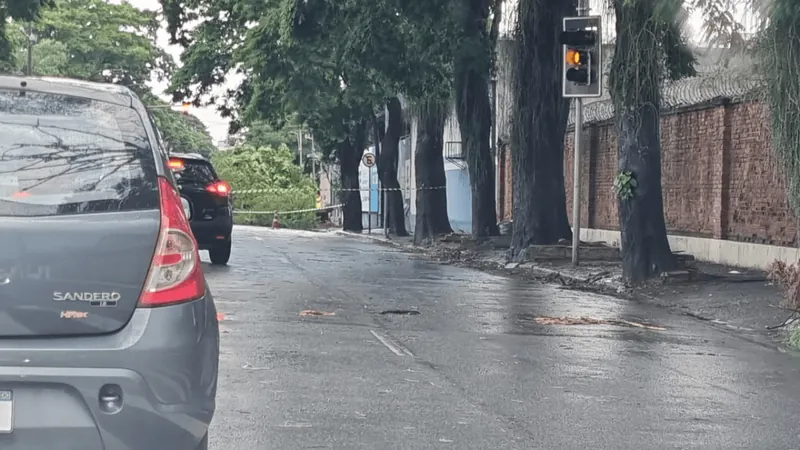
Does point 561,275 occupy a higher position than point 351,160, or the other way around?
point 351,160

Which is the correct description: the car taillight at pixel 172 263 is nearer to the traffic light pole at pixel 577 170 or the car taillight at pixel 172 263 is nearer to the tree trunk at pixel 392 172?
A: the traffic light pole at pixel 577 170

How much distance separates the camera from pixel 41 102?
4.89m

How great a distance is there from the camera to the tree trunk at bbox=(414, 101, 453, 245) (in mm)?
32344

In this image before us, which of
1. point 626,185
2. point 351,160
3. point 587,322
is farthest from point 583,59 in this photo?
point 351,160

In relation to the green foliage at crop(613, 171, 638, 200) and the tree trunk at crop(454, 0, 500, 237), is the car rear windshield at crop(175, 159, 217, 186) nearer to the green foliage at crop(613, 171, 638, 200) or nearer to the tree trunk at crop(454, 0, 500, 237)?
the green foliage at crop(613, 171, 638, 200)

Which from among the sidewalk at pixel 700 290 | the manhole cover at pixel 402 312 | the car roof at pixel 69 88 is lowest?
the sidewalk at pixel 700 290

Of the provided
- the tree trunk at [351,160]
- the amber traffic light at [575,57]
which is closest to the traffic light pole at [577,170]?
the amber traffic light at [575,57]

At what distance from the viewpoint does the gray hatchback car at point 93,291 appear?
14.5ft

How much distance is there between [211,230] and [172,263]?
14987mm

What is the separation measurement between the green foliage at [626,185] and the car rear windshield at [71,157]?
42.1 ft

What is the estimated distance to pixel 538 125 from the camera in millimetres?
22281

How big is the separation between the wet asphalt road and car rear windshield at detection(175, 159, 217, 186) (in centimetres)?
485

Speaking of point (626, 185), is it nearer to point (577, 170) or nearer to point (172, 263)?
point (577, 170)

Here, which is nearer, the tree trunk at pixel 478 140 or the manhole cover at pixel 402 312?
the manhole cover at pixel 402 312
